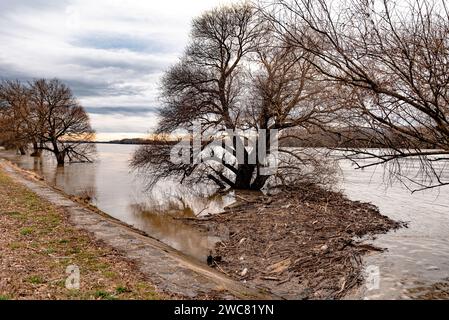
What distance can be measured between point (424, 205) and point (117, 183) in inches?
693

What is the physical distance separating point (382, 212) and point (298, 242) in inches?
248

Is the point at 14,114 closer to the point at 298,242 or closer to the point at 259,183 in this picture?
the point at 259,183

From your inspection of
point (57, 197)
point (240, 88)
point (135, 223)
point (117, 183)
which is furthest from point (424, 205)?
point (117, 183)

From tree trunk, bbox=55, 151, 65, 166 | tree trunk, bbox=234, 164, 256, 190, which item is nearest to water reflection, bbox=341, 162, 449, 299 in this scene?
tree trunk, bbox=234, 164, 256, 190

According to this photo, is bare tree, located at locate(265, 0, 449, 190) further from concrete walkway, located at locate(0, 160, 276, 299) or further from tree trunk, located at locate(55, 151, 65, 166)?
tree trunk, located at locate(55, 151, 65, 166)

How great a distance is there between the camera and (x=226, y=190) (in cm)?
2012

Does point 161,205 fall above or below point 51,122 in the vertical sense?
below

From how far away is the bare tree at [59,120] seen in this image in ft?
140

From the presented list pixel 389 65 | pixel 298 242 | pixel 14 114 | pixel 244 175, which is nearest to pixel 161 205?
pixel 244 175

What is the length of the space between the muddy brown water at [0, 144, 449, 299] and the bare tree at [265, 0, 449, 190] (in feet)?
9.03

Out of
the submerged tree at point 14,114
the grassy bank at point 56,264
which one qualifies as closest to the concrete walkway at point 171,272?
the grassy bank at point 56,264

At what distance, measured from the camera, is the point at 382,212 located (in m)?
14.4

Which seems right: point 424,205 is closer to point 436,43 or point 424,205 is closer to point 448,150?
point 448,150

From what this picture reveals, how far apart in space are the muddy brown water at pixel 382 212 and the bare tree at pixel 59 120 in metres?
18.9
